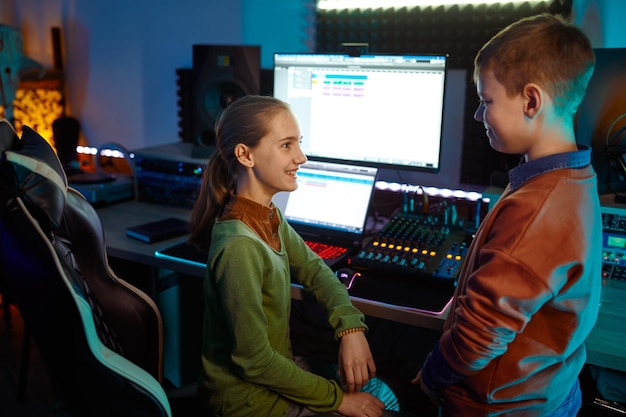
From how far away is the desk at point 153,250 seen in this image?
50.4 inches

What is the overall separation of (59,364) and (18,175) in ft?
1.02

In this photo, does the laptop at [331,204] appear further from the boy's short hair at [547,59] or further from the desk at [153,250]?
the boy's short hair at [547,59]

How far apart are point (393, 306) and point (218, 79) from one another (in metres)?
1.20

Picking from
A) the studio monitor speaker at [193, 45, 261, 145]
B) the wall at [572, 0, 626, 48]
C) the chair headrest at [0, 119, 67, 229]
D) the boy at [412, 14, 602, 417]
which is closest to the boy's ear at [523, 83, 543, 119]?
the boy at [412, 14, 602, 417]

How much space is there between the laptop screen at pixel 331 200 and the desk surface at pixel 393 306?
34cm

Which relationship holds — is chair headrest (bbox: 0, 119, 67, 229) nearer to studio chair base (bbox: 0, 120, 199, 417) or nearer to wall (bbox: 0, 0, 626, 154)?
studio chair base (bbox: 0, 120, 199, 417)

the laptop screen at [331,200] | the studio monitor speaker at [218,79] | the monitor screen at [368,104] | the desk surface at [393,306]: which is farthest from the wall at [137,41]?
the desk surface at [393,306]

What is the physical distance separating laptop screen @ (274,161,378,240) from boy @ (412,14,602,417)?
71cm

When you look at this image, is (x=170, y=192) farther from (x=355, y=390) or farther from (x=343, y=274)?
(x=355, y=390)

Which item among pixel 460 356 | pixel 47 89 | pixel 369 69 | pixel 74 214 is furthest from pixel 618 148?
pixel 47 89

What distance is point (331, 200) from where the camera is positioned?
1.73 metres

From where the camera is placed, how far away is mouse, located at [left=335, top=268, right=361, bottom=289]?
56.0 inches

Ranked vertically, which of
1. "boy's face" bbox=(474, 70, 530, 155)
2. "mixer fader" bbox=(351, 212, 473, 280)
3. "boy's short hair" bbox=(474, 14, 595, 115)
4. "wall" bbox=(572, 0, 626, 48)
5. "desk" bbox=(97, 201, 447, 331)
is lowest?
"desk" bbox=(97, 201, 447, 331)

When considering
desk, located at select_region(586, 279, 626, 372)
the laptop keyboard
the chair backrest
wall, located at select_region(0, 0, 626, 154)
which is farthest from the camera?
wall, located at select_region(0, 0, 626, 154)
